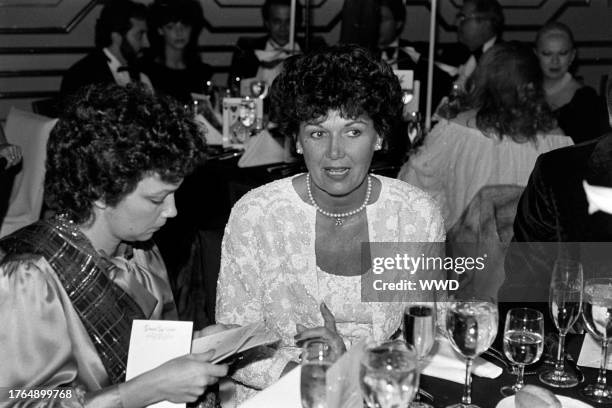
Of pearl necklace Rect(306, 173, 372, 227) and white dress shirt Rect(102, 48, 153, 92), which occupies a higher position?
white dress shirt Rect(102, 48, 153, 92)

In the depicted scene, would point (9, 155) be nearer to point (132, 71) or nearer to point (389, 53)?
point (132, 71)

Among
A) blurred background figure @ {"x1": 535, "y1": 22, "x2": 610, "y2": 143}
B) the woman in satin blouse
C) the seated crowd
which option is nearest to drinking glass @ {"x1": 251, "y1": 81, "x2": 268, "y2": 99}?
blurred background figure @ {"x1": 535, "y1": 22, "x2": 610, "y2": 143}

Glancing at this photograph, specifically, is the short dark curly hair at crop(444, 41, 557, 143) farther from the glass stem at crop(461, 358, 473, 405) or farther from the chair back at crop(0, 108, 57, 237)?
the glass stem at crop(461, 358, 473, 405)

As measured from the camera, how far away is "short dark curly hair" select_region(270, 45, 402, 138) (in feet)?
6.96

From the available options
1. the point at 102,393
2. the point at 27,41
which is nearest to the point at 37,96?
the point at 27,41

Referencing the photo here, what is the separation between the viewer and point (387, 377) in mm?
1283

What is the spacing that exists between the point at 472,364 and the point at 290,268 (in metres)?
0.67

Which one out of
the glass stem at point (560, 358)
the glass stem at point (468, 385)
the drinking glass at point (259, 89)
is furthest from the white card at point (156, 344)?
the drinking glass at point (259, 89)

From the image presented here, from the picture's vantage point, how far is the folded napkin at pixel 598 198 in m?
2.37

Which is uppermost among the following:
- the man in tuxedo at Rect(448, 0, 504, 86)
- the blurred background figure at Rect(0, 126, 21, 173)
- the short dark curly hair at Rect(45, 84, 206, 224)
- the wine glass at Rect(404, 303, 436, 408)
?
the man in tuxedo at Rect(448, 0, 504, 86)

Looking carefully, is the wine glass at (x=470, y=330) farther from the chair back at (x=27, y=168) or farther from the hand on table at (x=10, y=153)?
the hand on table at (x=10, y=153)

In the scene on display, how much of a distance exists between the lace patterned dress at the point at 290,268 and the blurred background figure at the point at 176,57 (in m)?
3.52

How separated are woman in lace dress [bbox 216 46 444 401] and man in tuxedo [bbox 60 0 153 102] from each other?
11.5 ft

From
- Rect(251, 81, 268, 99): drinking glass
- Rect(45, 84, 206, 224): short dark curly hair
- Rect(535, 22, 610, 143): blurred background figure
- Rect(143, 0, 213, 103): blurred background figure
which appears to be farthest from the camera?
Rect(143, 0, 213, 103): blurred background figure
